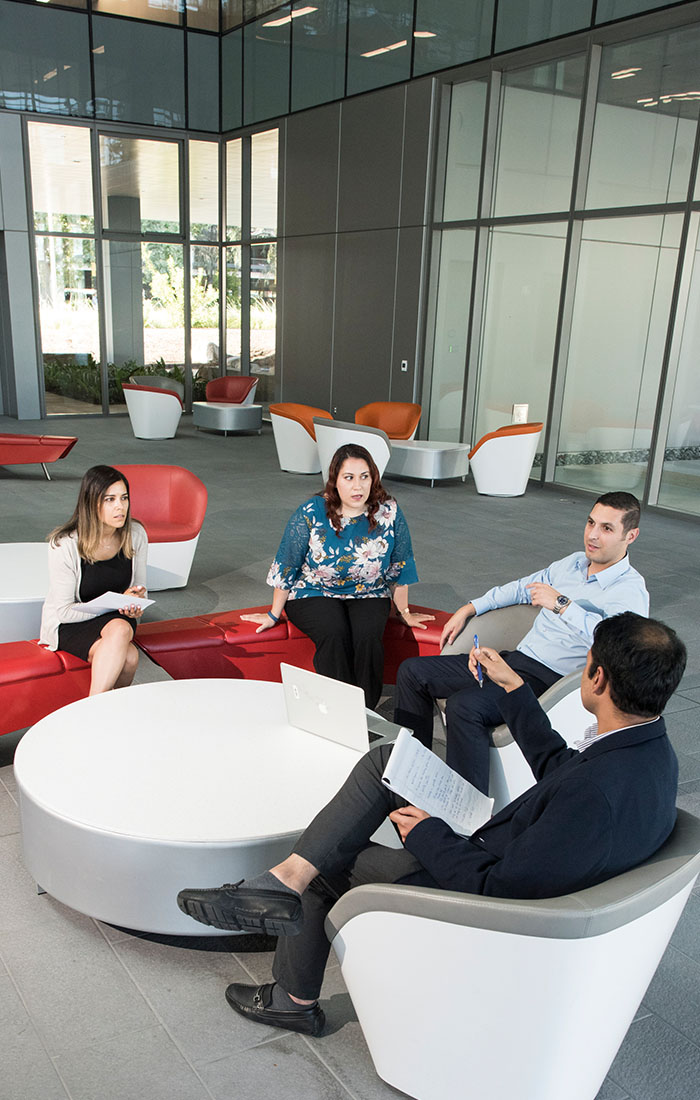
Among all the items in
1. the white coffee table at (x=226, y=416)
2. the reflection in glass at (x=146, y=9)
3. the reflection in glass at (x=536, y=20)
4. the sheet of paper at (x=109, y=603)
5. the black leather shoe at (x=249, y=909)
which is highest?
the reflection in glass at (x=146, y=9)

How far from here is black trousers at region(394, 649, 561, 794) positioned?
122 inches

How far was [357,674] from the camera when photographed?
412cm

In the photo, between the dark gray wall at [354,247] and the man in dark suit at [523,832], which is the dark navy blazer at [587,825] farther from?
the dark gray wall at [354,247]

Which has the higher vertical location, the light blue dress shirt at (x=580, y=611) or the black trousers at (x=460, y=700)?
the light blue dress shirt at (x=580, y=611)

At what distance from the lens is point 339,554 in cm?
417

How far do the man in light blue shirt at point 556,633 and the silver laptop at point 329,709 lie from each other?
1.19 feet

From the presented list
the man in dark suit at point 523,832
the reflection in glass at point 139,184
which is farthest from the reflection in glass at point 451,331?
the man in dark suit at point 523,832

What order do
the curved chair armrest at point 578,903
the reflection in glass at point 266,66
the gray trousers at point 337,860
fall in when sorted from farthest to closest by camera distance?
the reflection in glass at point 266,66 < the gray trousers at point 337,860 < the curved chair armrest at point 578,903

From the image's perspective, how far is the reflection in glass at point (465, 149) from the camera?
11.1 m

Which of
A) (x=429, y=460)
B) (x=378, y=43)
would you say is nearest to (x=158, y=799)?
(x=429, y=460)

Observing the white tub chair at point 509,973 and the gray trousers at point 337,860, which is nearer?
the white tub chair at point 509,973

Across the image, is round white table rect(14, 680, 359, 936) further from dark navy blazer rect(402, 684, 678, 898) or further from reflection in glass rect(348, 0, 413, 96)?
reflection in glass rect(348, 0, 413, 96)

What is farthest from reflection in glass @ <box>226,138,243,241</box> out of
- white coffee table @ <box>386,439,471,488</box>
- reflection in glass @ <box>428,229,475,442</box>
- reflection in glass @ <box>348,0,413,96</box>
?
white coffee table @ <box>386,439,471,488</box>

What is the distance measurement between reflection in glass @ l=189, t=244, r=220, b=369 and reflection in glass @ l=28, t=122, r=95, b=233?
220 centimetres
